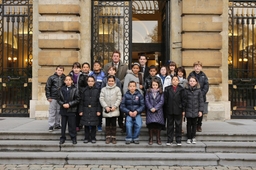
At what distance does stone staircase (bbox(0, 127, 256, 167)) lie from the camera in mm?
6250

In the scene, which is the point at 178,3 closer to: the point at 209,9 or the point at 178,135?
the point at 209,9

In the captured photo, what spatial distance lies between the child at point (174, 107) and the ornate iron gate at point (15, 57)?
579cm

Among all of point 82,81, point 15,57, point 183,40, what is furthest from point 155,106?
point 15,57

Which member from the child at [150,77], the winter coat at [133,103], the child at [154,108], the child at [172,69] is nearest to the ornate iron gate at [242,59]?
the child at [172,69]

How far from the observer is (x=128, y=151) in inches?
262

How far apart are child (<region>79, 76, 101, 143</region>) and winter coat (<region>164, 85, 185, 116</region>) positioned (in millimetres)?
1700

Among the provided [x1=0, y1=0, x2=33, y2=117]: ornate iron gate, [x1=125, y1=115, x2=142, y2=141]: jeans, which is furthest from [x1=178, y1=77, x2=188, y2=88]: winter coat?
[x1=0, y1=0, x2=33, y2=117]: ornate iron gate

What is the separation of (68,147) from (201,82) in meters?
3.97

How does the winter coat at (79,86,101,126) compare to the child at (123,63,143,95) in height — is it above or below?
below

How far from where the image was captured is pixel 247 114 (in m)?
10.2

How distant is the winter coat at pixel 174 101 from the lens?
6734 mm

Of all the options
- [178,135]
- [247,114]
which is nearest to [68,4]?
[178,135]

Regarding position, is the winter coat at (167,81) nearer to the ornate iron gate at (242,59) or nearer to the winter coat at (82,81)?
the winter coat at (82,81)

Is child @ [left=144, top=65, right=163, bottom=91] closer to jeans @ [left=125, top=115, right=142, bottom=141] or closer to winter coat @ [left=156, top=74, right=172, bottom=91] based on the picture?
winter coat @ [left=156, top=74, right=172, bottom=91]
